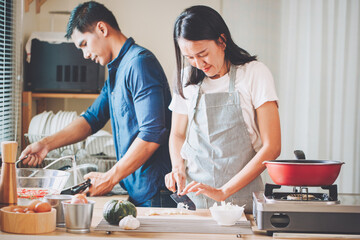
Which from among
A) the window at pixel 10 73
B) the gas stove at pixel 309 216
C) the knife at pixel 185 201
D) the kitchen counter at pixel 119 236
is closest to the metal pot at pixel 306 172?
the gas stove at pixel 309 216

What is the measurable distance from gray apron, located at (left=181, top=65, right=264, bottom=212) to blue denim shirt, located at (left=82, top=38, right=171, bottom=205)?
150 mm

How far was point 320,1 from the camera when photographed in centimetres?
330

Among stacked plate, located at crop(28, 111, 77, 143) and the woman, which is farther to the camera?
stacked plate, located at crop(28, 111, 77, 143)

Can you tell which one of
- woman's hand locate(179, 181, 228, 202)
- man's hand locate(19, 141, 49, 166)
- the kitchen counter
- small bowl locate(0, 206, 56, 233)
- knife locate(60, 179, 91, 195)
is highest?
man's hand locate(19, 141, 49, 166)

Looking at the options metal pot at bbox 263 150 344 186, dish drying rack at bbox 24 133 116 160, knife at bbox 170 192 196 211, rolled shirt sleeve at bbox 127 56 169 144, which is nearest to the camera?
metal pot at bbox 263 150 344 186

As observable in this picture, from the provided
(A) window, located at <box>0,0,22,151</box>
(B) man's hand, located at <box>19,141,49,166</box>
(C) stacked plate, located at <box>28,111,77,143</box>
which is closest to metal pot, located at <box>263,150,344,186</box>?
(B) man's hand, located at <box>19,141,49,166</box>

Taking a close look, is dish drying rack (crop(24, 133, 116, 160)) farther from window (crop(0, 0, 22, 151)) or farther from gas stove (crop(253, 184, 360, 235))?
gas stove (crop(253, 184, 360, 235))


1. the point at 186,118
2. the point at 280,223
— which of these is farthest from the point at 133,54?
the point at 280,223

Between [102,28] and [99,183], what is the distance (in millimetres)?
686

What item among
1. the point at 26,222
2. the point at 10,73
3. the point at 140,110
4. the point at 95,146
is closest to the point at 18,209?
the point at 26,222

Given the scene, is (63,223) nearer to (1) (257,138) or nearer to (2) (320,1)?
(1) (257,138)

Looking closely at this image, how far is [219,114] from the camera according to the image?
6.24ft

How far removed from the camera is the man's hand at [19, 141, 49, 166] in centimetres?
215

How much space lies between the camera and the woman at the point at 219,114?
1744 millimetres
